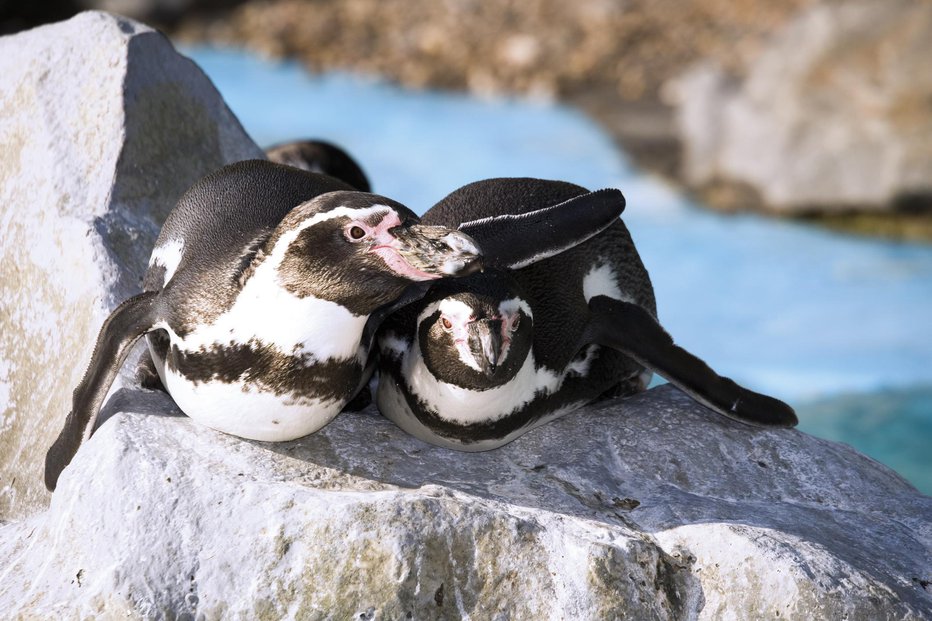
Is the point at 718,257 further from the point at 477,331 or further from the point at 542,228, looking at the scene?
the point at 477,331

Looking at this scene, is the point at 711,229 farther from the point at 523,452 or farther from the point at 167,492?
the point at 167,492

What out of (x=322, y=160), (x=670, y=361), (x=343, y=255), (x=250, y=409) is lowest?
(x=250, y=409)

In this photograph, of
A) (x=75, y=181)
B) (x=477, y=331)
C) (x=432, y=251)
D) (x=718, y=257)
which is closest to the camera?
(x=432, y=251)

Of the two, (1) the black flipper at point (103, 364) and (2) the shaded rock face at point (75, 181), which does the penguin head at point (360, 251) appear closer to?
(1) the black flipper at point (103, 364)

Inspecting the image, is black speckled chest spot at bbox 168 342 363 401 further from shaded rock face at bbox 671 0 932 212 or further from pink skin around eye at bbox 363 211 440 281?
shaded rock face at bbox 671 0 932 212

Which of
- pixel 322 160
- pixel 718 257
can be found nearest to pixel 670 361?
pixel 322 160

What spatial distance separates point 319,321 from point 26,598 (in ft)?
2.60

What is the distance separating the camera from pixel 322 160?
4.04m

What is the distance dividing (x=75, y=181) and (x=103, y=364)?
2.93 feet

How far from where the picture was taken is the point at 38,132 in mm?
3330

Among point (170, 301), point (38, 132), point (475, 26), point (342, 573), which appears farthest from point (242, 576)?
point (475, 26)

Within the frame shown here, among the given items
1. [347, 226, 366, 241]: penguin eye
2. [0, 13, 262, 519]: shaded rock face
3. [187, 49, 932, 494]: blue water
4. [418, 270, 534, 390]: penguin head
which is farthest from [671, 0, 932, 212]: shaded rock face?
[347, 226, 366, 241]: penguin eye

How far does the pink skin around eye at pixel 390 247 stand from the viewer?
2168mm

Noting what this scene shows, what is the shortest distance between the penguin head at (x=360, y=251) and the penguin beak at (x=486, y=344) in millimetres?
208
